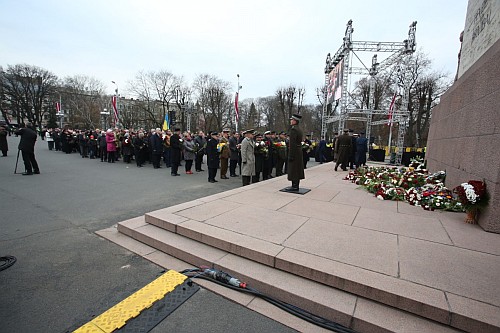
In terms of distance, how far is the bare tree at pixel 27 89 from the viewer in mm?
47719

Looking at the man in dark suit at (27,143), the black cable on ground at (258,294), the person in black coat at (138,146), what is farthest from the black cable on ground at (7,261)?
the person in black coat at (138,146)

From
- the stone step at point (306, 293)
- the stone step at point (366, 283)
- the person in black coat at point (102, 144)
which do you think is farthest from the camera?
the person in black coat at point (102, 144)

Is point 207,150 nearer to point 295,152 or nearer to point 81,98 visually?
point 295,152

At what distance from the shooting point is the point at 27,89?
50500mm

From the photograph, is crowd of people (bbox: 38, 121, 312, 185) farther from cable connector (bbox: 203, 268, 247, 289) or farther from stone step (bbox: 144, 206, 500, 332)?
cable connector (bbox: 203, 268, 247, 289)

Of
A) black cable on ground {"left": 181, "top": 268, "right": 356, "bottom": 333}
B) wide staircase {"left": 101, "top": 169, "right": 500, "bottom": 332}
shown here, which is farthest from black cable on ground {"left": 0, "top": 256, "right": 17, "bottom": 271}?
black cable on ground {"left": 181, "top": 268, "right": 356, "bottom": 333}

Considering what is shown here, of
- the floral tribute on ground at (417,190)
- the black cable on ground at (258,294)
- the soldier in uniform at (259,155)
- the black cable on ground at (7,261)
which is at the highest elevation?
the soldier in uniform at (259,155)

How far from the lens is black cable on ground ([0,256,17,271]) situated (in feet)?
9.75

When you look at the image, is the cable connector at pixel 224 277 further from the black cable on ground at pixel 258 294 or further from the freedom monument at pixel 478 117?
the freedom monument at pixel 478 117

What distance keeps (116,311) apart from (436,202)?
610cm

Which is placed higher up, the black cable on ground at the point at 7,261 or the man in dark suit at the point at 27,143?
the man in dark suit at the point at 27,143

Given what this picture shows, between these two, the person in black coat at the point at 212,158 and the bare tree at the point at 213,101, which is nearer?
the person in black coat at the point at 212,158

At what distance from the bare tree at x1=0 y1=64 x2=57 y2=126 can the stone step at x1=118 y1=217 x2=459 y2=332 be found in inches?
2577

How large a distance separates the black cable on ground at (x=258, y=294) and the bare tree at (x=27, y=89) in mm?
65937
